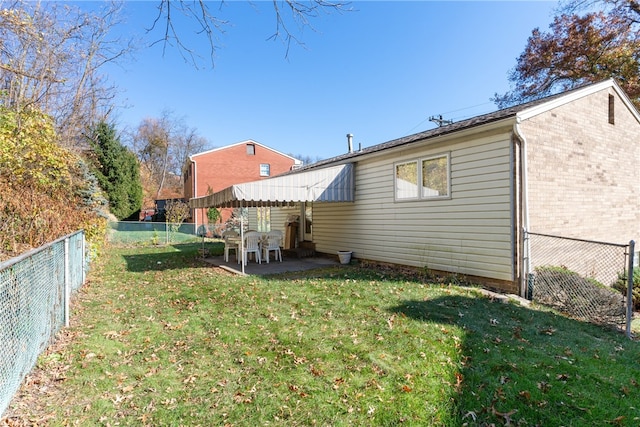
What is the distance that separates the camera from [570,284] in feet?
22.4

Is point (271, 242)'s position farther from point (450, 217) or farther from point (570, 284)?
point (570, 284)

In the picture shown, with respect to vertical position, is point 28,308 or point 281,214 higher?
point 281,214

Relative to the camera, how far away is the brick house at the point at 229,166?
2744 centimetres

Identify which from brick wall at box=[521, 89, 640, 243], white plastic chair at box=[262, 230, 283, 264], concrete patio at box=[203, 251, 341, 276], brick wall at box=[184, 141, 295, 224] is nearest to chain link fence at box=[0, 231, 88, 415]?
concrete patio at box=[203, 251, 341, 276]

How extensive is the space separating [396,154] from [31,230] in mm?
8807

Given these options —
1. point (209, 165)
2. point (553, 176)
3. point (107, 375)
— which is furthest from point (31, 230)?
point (209, 165)

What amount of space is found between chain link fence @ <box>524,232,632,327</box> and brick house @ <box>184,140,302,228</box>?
71.5 ft

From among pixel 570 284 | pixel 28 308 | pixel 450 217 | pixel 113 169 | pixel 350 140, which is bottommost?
pixel 570 284

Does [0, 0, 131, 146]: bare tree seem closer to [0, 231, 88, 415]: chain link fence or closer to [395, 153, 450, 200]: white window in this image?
[0, 231, 88, 415]: chain link fence

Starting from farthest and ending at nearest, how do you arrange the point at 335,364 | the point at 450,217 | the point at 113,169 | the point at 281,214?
the point at 113,169
the point at 281,214
the point at 450,217
the point at 335,364

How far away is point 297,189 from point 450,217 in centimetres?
419

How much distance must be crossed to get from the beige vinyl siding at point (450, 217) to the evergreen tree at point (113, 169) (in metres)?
20.9

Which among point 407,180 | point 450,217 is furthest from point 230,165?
point 450,217

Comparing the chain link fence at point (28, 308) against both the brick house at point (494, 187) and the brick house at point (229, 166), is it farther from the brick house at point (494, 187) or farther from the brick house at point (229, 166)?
the brick house at point (229, 166)
